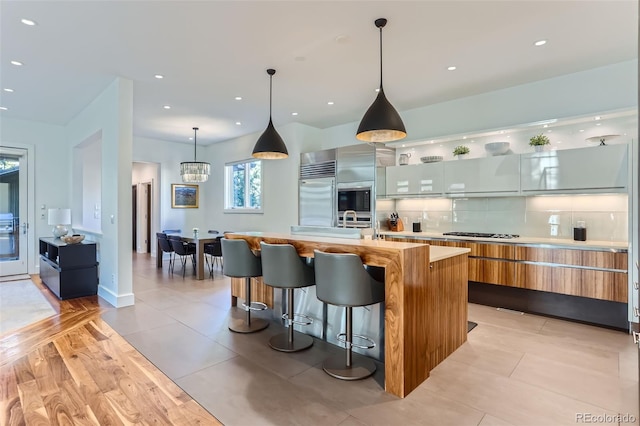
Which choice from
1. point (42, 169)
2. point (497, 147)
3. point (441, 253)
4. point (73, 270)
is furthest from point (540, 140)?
point (42, 169)

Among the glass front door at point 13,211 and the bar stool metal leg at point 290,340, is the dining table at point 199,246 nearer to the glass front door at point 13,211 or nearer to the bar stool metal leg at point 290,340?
the glass front door at point 13,211

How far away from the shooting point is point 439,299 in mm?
2777

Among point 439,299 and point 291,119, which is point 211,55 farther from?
point 439,299

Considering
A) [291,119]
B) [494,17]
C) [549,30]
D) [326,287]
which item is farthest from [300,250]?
[291,119]

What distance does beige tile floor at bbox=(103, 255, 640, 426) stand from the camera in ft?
6.93

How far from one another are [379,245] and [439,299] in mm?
744

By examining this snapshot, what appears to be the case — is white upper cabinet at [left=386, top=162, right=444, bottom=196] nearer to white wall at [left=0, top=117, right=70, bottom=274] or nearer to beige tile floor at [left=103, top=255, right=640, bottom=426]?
beige tile floor at [left=103, top=255, right=640, bottom=426]

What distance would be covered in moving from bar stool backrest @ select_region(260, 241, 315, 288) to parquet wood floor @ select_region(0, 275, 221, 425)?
1108 millimetres

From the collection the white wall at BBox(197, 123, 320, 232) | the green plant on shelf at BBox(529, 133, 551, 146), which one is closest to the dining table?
the white wall at BBox(197, 123, 320, 232)

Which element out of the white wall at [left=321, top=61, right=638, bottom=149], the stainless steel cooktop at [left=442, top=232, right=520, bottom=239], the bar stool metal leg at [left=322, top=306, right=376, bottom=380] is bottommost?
the bar stool metal leg at [left=322, top=306, right=376, bottom=380]

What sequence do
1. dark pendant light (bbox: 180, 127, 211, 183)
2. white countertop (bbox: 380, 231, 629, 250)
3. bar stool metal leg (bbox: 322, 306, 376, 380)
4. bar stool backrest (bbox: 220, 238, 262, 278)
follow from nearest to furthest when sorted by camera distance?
1. bar stool metal leg (bbox: 322, 306, 376, 380)
2. bar stool backrest (bbox: 220, 238, 262, 278)
3. white countertop (bbox: 380, 231, 629, 250)
4. dark pendant light (bbox: 180, 127, 211, 183)

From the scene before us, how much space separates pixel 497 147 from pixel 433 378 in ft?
11.1

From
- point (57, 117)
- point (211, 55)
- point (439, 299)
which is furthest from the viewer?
point (57, 117)

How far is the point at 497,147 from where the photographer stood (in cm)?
461
